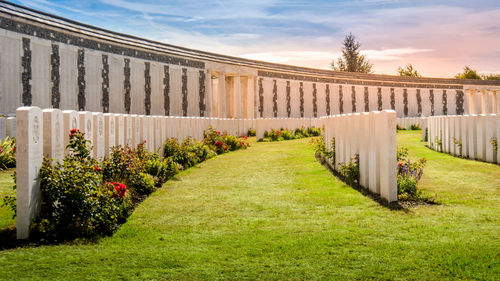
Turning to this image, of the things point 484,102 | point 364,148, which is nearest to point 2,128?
point 364,148

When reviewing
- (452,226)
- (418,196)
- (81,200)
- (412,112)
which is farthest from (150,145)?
(412,112)

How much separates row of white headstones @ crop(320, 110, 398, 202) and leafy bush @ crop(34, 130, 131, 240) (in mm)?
4169

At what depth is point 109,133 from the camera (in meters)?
8.36

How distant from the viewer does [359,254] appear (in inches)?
173

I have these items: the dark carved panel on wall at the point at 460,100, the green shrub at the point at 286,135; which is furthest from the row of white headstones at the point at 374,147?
the dark carved panel on wall at the point at 460,100

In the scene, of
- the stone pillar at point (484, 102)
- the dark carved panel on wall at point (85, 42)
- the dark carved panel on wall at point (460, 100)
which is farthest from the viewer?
the stone pillar at point (484, 102)

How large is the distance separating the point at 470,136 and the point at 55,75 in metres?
20.8

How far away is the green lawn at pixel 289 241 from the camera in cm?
404

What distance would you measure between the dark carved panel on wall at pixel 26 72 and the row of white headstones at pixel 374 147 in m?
17.9

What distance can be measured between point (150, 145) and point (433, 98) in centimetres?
4771

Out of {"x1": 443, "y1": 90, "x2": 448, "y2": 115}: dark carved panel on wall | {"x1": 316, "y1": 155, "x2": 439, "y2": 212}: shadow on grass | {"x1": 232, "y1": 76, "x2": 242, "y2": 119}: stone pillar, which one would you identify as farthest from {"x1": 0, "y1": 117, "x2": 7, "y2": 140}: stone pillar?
{"x1": 443, "y1": 90, "x2": 448, "y2": 115}: dark carved panel on wall

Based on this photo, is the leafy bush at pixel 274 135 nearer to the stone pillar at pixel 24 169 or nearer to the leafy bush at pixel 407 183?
the leafy bush at pixel 407 183

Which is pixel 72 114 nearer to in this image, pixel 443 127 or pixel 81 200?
pixel 81 200

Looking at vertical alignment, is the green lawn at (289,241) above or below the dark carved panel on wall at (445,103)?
below
